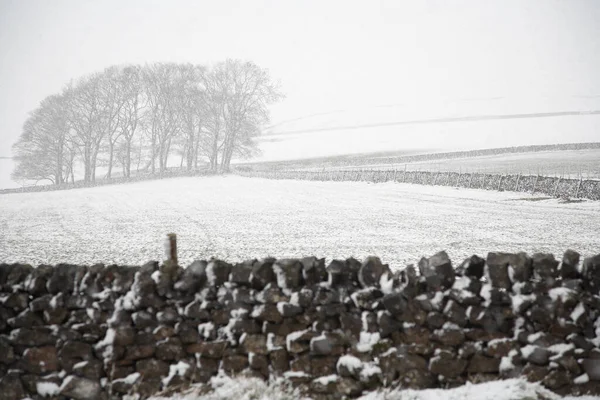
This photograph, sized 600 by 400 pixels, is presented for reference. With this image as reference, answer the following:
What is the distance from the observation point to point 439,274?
440cm

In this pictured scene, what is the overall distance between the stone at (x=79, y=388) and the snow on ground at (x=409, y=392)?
25.7 inches

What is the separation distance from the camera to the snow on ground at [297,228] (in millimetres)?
11438

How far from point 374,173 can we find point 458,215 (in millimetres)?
21893

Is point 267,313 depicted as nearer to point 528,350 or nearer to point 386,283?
point 386,283

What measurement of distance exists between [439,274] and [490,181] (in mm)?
28356

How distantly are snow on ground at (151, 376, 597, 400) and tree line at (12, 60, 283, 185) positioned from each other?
47055 millimetres

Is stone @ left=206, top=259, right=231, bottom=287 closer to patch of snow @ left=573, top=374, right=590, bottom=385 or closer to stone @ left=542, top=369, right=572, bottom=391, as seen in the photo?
stone @ left=542, top=369, right=572, bottom=391

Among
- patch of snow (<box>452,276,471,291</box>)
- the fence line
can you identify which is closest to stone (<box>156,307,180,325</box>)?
patch of snow (<box>452,276,471,291</box>)

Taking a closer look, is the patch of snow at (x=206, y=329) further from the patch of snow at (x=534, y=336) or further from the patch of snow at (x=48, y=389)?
the patch of snow at (x=534, y=336)

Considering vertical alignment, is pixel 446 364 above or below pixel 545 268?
below

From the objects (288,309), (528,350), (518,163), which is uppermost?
(518,163)

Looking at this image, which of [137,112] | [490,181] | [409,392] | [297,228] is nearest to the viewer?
[409,392]

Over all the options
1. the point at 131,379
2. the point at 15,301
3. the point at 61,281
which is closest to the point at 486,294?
the point at 131,379

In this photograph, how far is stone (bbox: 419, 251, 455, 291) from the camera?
4.37 meters
